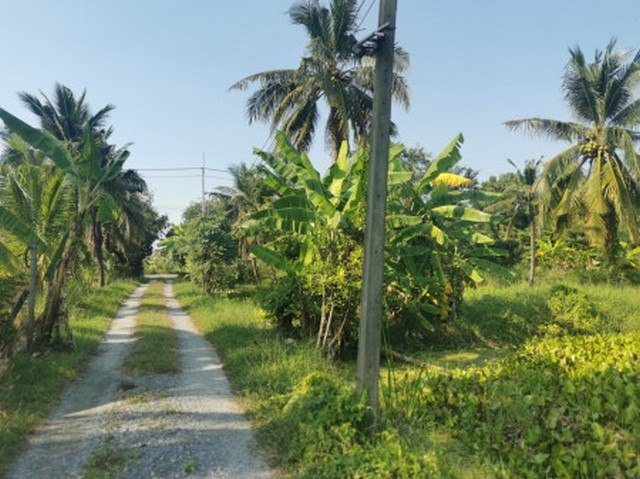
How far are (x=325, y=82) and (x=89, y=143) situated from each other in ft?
27.1

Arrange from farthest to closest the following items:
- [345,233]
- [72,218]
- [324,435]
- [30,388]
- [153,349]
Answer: [153,349], [72,218], [345,233], [30,388], [324,435]

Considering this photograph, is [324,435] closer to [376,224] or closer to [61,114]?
[376,224]

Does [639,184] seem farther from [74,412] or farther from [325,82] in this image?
[74,412]

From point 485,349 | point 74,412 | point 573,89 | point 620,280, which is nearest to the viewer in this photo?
point 74,412

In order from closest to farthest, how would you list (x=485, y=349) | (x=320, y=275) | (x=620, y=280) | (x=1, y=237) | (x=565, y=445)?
(x=565, y=445)
(x=320, y=275)
(x=1, y=237)
(x=485, y=349)
(x=620, y=280)

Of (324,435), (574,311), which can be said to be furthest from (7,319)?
(574,311)

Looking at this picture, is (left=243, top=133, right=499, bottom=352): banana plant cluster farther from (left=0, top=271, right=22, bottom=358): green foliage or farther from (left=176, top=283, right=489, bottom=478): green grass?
(left=0, top=271, right=22, bottom=358): green foliage

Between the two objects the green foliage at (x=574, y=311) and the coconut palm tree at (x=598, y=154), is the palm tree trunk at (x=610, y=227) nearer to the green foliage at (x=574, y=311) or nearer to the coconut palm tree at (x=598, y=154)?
the coconut palm tree at (x=598, y=154)

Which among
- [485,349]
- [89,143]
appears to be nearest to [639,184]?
[485,349]

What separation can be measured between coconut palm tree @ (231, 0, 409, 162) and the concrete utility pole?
1068cm

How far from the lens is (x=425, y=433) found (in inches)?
181

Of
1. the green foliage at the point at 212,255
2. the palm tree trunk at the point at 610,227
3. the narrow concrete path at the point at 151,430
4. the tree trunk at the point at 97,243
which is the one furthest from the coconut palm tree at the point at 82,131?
the palm tree trunk at the point at 610,227

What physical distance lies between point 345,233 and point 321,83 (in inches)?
340

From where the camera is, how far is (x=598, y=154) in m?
18.2
